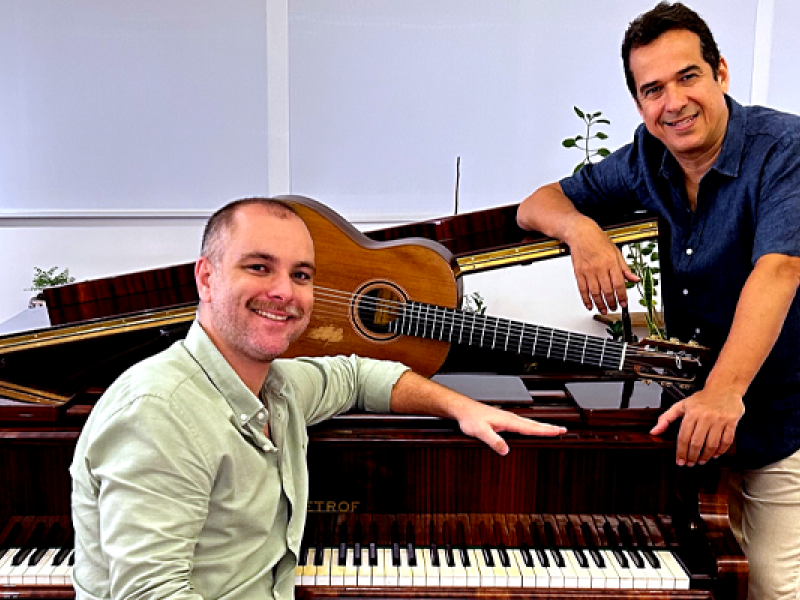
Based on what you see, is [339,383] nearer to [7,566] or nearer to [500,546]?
[500,546]

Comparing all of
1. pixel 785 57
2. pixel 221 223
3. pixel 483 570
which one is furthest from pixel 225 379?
pixel 785 57

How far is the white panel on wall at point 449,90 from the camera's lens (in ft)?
15.9

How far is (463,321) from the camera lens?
Result: 184 centimetres

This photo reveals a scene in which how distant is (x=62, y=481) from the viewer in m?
1.69

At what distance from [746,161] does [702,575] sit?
3.07 feet

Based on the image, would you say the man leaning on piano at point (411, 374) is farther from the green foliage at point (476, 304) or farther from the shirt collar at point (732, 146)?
the green foliage at point (476, 304)

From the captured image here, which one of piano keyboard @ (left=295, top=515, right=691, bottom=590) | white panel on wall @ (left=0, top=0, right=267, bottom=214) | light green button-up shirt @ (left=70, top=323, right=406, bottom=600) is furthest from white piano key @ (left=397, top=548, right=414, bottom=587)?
white panel on wall @ (left=0, top=0, right=267, bottom=214)

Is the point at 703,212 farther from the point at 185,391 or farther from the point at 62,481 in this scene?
the point at 62,481

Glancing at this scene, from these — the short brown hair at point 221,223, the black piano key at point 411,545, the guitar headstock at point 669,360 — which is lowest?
the black piano key at point 411,545

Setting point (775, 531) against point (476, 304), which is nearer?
point (775, 531)

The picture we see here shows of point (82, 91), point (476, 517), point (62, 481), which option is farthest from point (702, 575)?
point (82, 91)

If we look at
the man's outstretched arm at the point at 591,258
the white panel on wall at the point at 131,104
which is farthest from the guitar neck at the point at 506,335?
the white panel on wall at the point at 131,104

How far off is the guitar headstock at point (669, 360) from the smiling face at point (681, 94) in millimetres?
474

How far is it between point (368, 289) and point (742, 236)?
914mm
